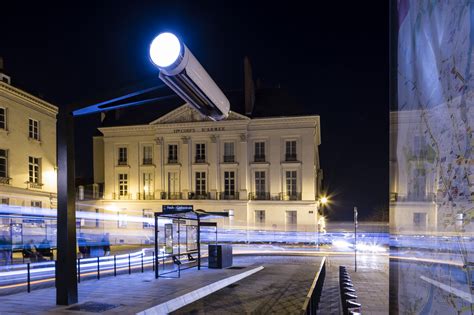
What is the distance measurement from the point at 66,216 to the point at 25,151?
2878 cm

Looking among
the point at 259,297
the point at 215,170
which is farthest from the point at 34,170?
the point at 259,297

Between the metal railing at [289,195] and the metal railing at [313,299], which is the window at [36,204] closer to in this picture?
the metal railing at [289,195]

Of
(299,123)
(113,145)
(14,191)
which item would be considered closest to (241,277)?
(14,191)

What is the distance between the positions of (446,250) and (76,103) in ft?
28.2

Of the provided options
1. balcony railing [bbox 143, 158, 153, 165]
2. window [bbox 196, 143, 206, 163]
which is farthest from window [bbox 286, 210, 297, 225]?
balcony railing [bbox 143, 158, 153, 165]

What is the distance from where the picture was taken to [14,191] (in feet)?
105

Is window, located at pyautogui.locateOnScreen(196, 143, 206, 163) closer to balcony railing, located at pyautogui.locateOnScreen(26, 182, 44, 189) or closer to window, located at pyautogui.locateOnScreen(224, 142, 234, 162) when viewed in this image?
window, located at pyautogui.locateOnScreen(224, 142, 234, 162)

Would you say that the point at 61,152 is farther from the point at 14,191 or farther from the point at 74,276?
the point at 14,191

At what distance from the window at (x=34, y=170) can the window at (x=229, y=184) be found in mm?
22664

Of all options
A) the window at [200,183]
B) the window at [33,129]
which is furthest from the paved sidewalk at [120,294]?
the window at [200,183]

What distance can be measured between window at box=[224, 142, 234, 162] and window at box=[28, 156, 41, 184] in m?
22.4

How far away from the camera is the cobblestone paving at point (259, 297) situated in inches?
417

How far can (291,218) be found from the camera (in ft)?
161

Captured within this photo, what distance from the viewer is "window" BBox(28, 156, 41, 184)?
3481 centimetres
